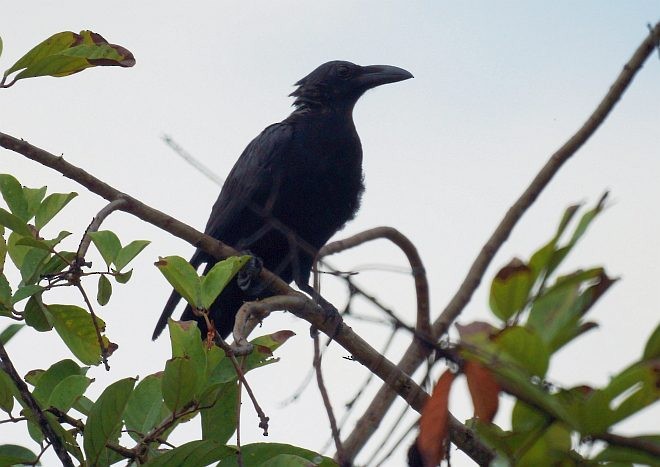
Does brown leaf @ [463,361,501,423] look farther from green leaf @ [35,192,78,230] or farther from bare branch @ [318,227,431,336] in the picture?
green leaf @ [35,192,78,230]

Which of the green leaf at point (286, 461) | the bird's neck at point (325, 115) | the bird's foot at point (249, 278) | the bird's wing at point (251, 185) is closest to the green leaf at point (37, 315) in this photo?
the green leaf at point (286, 461)

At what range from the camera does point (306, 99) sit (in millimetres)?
6051

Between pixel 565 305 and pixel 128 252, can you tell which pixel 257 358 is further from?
pixel 565 305

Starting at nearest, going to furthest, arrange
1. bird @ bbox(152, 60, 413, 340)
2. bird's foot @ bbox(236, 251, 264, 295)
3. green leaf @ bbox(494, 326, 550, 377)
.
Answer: green leaf @ bbox(494, 326, 550, 377)
bird's foot @ bbox(236, 251, 264, 295)
bird @ bbox(152, 60, 413, 340)

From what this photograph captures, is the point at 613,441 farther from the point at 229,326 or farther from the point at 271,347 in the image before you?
the point at 229,326

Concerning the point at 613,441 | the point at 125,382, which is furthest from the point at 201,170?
the point at 613,441

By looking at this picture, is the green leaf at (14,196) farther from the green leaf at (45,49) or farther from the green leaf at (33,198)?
the green leaf at (45,49)

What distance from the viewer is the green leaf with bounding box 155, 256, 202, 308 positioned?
2369 millimetres

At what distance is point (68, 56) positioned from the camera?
2.63 m

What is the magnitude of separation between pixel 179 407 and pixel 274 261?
2.95 meters

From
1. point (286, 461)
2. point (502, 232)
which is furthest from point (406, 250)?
point (286, 461)

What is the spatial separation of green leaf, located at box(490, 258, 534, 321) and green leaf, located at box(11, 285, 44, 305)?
5.36ft

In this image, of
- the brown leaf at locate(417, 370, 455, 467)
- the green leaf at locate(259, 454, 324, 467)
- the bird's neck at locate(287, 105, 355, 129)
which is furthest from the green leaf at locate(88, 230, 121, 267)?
the bird's neck at locate(287, 105, 355, 129)

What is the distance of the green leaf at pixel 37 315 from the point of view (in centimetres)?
261
